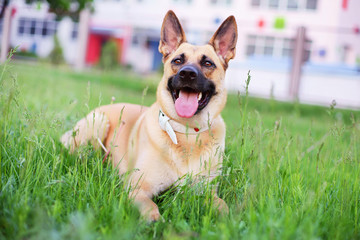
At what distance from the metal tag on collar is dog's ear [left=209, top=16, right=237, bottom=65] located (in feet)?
2.59

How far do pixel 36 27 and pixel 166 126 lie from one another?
26602mm

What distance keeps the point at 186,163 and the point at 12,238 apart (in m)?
1.21

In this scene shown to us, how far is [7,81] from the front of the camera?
2.10 m

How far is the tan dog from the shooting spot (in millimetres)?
2211

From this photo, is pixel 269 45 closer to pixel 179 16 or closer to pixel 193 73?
pixel 179 16

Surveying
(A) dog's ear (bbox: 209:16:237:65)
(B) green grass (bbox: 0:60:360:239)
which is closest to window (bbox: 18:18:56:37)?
(A) dog's ear (bbox: 209:16:237:65)

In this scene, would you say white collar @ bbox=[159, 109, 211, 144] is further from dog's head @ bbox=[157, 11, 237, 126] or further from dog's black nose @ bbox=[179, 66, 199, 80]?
dog's black nose @ bbox=[179, 66, 199, 80]

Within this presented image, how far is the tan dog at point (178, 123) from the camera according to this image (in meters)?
2.21

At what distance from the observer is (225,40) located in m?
2.71

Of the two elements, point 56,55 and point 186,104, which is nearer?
point 186,104

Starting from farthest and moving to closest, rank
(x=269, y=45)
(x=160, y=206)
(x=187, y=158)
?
(x=269, y=45), (x=187, y=158), (x=160, y=206)

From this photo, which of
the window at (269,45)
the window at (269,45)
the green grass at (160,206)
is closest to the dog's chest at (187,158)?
the green grass at (160,206)

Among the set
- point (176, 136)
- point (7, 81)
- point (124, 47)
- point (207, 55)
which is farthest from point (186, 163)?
point (124, 47)

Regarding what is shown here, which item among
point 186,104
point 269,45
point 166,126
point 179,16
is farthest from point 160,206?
point 179,16
